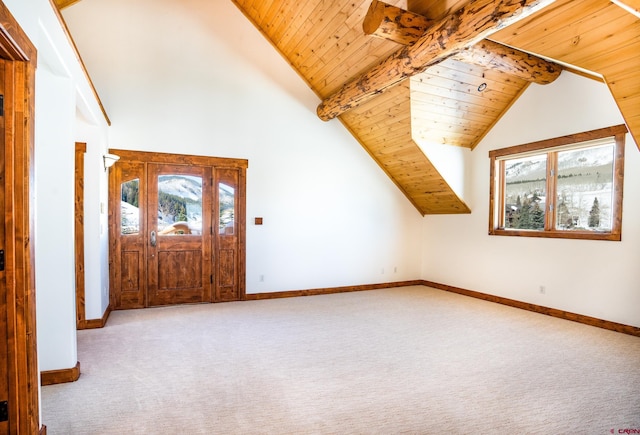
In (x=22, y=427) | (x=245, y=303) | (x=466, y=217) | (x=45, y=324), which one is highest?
(x=466, y=217)

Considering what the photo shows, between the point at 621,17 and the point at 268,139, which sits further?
the point at 268,139

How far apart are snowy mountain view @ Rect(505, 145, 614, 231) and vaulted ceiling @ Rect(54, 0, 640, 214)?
2.72 feet

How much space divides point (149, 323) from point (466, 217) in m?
5.16

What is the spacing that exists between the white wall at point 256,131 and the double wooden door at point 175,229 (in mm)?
204

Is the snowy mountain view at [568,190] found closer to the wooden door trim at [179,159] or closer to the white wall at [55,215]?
the wooden door trim at [179,159]

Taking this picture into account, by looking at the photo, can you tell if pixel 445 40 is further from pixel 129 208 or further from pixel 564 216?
pixel 129 208

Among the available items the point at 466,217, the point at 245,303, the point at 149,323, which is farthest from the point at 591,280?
the point at 149,323

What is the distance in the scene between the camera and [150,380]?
9.04 ft

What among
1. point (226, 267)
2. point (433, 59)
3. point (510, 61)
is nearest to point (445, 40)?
point (433, 59)

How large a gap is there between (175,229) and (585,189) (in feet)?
18.4

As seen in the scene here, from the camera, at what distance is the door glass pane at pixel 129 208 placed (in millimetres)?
4797

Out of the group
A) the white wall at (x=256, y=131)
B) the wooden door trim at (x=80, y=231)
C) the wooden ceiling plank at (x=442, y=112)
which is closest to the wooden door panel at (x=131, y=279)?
the wooden door trim at (x=80, y=231)

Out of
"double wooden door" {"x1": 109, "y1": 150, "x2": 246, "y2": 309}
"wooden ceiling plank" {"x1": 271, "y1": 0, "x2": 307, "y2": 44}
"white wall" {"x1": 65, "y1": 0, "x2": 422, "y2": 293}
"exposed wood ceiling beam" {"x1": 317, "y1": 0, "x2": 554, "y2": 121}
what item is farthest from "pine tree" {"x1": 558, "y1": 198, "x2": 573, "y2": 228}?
"double wooden door" {"x1": 109, "y1": 150, "x2": 246, "y2": 309}

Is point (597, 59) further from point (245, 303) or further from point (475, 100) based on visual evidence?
point (245, 303)
